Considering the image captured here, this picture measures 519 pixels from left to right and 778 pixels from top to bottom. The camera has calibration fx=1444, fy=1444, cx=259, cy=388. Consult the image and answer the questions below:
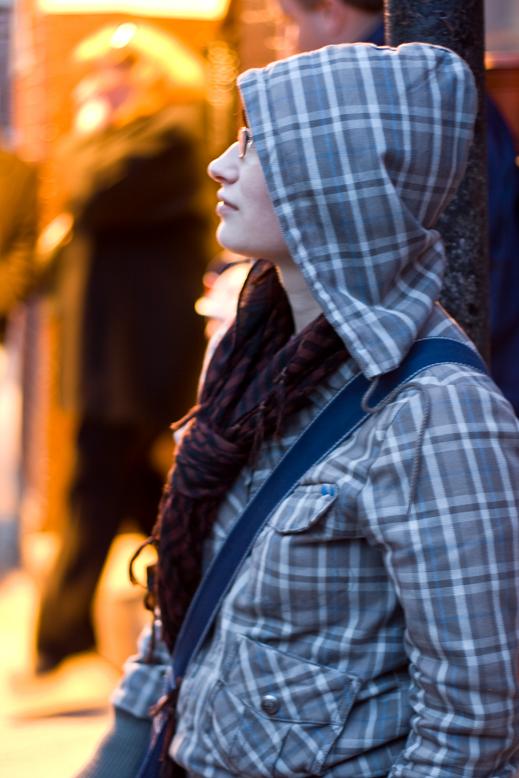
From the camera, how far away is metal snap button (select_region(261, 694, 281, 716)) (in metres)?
1.73

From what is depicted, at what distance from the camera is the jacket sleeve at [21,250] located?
4.84 m

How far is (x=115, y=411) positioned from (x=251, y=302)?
2.54 metres

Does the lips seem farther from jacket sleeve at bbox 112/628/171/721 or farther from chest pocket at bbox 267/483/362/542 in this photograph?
jacket sleeve at bbox 112/628/171/721

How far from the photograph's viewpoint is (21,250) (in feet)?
16.5

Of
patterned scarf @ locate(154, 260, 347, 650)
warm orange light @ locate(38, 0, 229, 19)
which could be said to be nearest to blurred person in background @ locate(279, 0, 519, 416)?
patterned scarf @ locate(154, 260, 347, 650)

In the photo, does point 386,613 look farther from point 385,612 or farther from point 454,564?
point 454,564

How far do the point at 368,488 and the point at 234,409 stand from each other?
1.11 ft

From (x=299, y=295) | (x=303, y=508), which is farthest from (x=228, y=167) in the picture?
(x=303, y=508)

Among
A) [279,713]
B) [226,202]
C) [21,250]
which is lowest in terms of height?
[279,713]

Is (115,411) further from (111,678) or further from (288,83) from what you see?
(288,83)

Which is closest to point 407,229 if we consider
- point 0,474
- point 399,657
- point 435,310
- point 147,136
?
point 435,310

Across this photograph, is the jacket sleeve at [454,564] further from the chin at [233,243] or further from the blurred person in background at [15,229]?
the blurred person in background at [15,229]

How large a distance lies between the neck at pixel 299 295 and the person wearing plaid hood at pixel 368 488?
0.9 inches

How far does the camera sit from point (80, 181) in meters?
4.46
